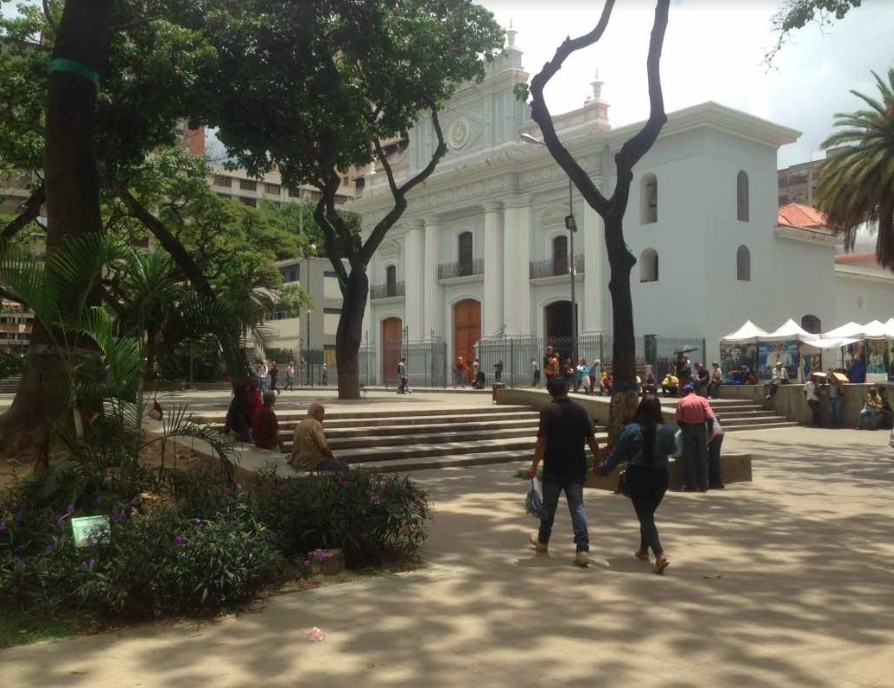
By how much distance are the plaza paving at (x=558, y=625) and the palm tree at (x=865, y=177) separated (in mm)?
20323

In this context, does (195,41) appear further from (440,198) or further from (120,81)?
(440,198)

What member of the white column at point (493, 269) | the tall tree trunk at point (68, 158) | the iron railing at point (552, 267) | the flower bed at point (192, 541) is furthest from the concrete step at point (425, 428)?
the white column at point (493, 269)

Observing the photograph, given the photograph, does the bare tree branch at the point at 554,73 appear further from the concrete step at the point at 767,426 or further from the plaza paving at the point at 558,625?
the concrete step at the point at 767,426

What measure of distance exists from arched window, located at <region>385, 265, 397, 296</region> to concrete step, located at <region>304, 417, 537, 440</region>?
84.5 ft

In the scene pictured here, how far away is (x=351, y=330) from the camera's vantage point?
20.6 metres

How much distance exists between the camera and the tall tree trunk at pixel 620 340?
1077cm

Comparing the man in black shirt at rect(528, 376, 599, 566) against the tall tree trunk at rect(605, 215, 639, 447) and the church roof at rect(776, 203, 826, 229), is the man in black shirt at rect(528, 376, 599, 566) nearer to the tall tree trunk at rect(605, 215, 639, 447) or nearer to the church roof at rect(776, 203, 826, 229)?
the tall tree trunk at rect(605, 215, 639, 447)

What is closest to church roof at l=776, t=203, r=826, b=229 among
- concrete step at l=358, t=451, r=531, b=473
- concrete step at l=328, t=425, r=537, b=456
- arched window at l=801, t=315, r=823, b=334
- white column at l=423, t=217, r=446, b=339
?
arched window at l=801, t=315, r=823, b=334

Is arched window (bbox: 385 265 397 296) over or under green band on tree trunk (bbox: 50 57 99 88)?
over

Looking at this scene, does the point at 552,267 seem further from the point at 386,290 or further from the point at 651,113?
the point at 651,113

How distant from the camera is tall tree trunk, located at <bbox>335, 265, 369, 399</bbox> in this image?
809 inches

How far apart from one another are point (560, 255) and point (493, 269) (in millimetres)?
3181

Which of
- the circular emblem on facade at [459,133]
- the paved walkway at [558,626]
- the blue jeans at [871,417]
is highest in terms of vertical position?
the circular emblem on facade at [459,133]

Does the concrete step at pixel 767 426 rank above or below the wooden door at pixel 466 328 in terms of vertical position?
below
